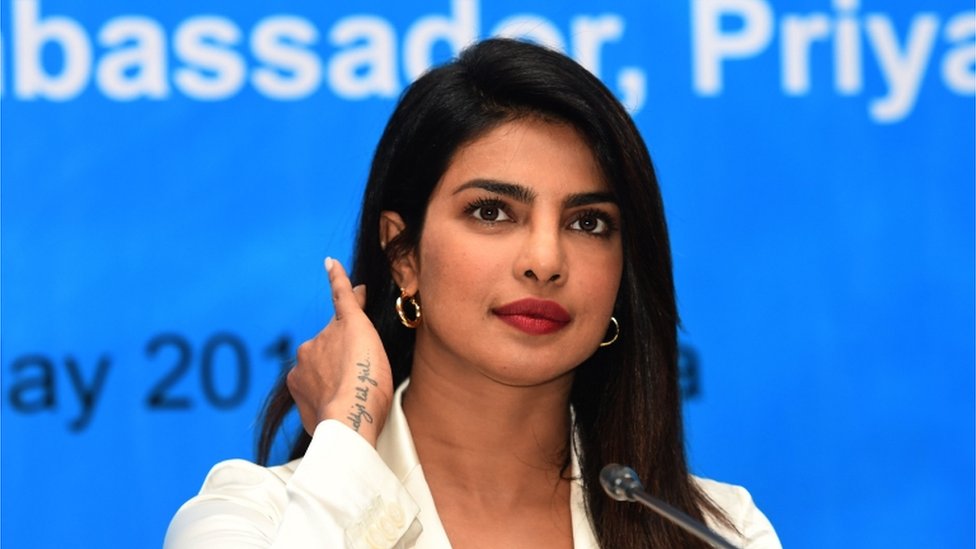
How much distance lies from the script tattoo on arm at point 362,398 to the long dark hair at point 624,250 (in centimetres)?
24

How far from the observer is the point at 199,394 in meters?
3.12

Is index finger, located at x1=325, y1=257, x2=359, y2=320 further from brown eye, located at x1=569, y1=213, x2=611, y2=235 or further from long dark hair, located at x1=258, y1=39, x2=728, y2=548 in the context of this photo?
brown eye, located at x1=569, y1=213, x2=611, y2=235

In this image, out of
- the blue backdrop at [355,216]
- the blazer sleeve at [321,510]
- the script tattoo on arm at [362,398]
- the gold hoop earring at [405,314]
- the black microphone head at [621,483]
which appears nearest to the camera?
the black microphone head at [621,483]

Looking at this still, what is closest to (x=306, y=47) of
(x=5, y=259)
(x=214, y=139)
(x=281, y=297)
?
(x=214, y=139)

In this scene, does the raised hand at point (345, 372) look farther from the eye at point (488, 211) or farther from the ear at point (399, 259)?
the eye at point (488, 211)

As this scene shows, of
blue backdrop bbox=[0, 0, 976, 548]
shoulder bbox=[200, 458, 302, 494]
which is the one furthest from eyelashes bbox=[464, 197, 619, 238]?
blue backdrop bbox=[0, 0, 976, 548]

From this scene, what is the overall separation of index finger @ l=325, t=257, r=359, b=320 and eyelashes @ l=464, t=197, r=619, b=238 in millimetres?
235

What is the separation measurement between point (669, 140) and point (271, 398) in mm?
978

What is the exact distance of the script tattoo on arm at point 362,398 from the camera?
2.46 meters

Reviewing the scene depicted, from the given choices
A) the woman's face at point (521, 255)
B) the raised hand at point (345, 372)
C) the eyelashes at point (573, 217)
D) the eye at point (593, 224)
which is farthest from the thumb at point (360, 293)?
the eye at point (593, 224)

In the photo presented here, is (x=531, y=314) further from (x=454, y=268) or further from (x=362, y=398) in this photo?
(x=362, y=398)

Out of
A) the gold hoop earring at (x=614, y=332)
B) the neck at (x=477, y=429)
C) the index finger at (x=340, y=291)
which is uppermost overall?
the index finger at (x=340, y=291)

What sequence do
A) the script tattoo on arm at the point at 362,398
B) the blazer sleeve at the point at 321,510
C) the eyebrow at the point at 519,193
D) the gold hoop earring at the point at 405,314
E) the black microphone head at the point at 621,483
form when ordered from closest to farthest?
1. the black microphone head at the point at 621,483
2. the blazer sleeve at the point at 321,510
3. the script tattoo on arm at the point at 362,398
4. the eyebrow at the point at 519,193
5. the gold hoop earring at the point at 405,314

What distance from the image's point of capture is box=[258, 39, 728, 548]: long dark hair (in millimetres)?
2627
